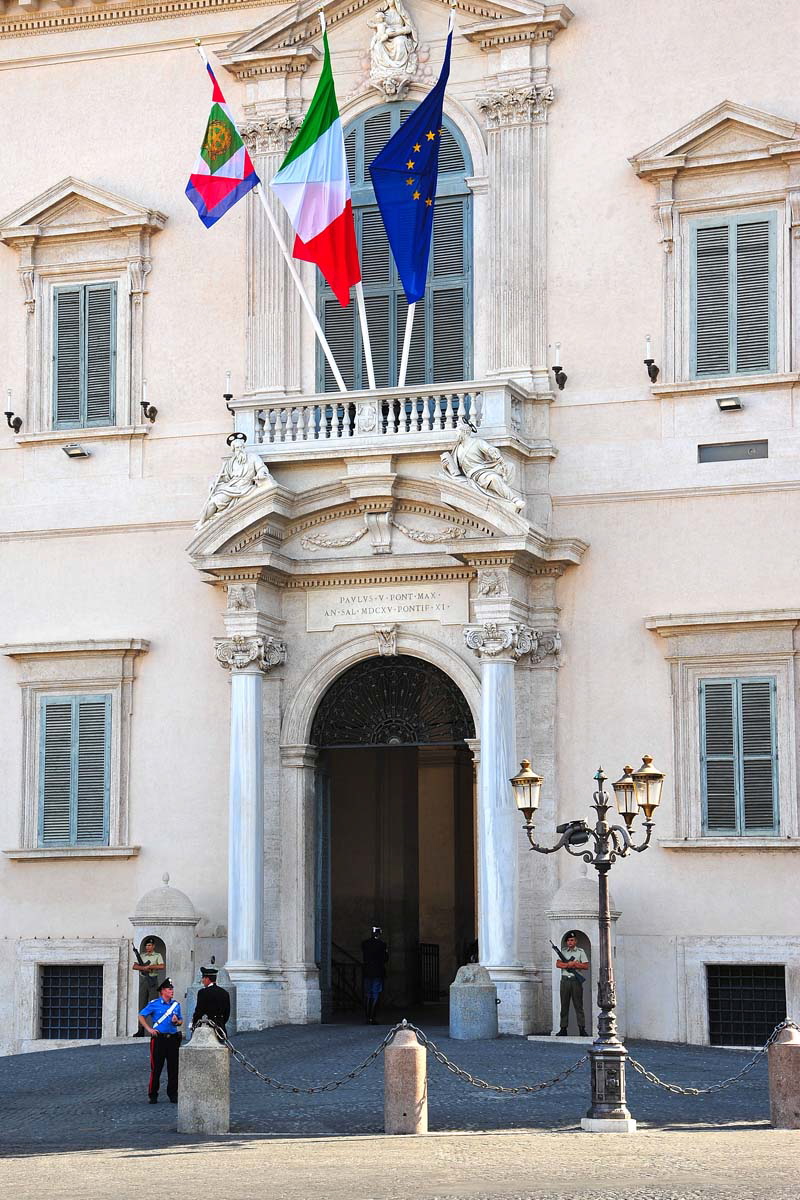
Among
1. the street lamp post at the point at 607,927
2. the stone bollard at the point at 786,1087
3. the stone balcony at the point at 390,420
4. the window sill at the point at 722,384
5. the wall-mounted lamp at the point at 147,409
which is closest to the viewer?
the street lamp post at the point at 607,927

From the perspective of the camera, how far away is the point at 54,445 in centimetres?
2869

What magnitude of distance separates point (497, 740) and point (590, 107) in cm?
831

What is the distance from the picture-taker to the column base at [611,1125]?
17.9 metres

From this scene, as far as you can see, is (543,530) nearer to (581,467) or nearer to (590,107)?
(581,467)

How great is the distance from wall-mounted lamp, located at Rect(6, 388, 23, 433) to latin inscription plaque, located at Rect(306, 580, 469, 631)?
503 centimetres

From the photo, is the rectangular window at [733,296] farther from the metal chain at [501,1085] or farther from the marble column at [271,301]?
the metal chain at [501,1085]

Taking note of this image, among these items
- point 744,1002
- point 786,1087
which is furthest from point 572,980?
point 786,1087

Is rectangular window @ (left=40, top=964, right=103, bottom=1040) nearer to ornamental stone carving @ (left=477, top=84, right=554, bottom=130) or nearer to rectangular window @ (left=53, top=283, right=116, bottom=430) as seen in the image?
A: rectangular window @ (left=53, top=283, right=116, bottom=430)

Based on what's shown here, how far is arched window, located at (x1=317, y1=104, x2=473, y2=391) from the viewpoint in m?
27.4

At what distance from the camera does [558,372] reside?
26.5m

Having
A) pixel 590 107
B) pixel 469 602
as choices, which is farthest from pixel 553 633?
pixel 590 107

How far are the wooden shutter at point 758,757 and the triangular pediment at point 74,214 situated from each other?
34.0 feet

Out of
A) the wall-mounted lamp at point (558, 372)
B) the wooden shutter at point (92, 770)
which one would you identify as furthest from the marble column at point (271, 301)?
the wooden shutter at point (92, 770)

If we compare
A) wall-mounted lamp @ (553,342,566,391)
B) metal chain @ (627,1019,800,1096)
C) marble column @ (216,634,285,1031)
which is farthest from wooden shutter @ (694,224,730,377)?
metal chain @ (627,1019,800,1096)
